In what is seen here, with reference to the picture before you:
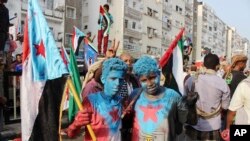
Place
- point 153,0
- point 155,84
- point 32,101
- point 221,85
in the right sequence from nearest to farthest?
point 155,84 → point 32,101 → point 221,85 → point 153,0

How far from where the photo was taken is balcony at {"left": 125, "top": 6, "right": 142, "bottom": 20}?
1906 inches

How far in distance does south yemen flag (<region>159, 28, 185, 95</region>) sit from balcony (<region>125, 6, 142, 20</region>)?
1700 inches

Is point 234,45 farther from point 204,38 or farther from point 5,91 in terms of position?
point 5,91

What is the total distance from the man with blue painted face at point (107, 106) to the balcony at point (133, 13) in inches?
1782

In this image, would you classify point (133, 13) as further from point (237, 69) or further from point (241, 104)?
point (241, 104)

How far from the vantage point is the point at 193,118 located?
3480 mm

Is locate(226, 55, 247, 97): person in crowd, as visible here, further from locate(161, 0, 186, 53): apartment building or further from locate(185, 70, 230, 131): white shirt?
locate(161, 0, 186, 53): apartment building

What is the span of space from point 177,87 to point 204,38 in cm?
8553

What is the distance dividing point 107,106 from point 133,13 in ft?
155

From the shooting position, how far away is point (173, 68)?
5.37 m

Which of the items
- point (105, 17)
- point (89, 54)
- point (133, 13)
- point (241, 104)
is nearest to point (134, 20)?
point (133, 13)

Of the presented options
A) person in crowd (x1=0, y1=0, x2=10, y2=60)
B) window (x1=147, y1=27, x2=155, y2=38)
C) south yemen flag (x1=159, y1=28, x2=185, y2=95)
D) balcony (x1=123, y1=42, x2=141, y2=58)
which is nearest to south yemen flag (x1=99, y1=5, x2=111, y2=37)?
person in crowd (x1=0, y1=0, x2=10, y2=60)

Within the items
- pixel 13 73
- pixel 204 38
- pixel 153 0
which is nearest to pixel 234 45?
pixel 204 38

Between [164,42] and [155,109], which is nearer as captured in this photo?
[155,109]
